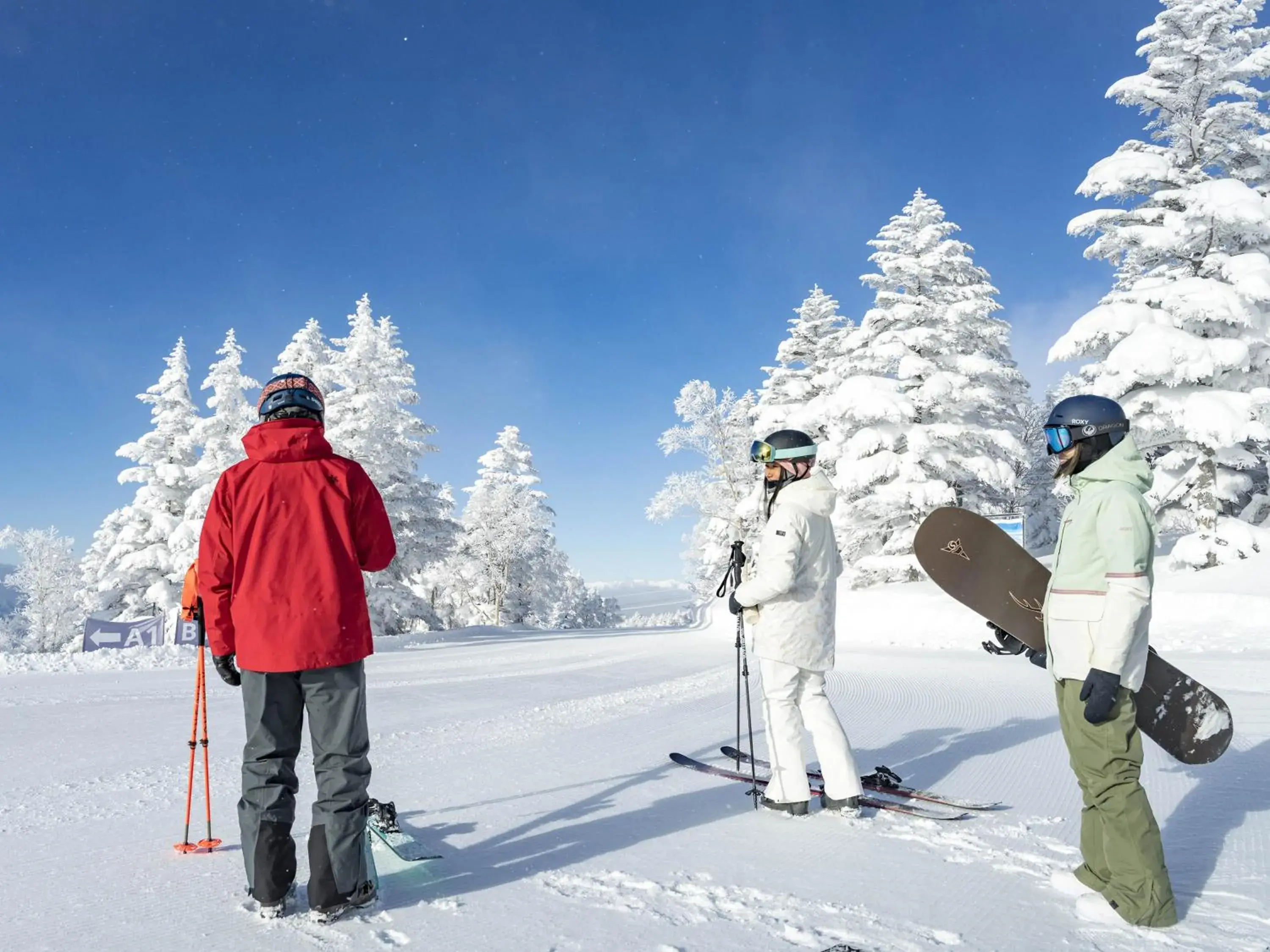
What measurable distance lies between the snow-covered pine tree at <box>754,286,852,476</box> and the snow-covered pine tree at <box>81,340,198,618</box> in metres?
22.8

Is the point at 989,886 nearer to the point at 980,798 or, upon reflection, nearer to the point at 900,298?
the point at 980,798

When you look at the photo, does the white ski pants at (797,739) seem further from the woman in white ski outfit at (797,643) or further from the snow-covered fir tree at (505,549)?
the snow-covered fir tree at (505,549)

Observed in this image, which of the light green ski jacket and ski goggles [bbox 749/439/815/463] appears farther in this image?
ski goggles [bbox 749/439/815/463]

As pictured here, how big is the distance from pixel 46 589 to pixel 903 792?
56341 mm

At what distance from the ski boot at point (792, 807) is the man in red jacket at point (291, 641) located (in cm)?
222

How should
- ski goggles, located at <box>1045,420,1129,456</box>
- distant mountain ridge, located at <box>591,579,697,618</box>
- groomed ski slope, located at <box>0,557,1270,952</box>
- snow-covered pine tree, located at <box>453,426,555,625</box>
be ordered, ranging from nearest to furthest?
groomed ski slope, located at <box>0,557,1270,952</box> → ski goggles, located at <box>1045,420,1129,456</box> → snow-covered pine tree, located at <box>453,426,555,625</box> → distant mountain ridge, located at <box>591,579,697,618</box>

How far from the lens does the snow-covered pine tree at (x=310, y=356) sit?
24.6 m

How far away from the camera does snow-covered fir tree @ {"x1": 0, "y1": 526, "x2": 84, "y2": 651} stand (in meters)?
44.7

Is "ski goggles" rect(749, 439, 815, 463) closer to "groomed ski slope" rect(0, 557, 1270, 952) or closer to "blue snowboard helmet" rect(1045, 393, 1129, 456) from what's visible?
"blue snowboard helmet" rect(1045, 393, 1129, 456)

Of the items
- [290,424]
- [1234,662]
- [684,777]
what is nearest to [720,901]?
[684,777]

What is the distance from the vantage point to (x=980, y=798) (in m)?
4.55

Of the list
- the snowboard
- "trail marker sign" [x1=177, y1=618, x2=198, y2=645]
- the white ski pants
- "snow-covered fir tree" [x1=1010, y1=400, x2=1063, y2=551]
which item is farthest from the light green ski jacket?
"snow-covered fir tree" [x1=1010, y1=400, x2=1063, y2=551]

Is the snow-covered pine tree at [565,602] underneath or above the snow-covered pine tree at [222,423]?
underneath

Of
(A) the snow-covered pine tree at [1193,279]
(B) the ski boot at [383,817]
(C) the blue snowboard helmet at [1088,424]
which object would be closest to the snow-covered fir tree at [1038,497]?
(A) the snow-covered pine tree at [1193,279]
